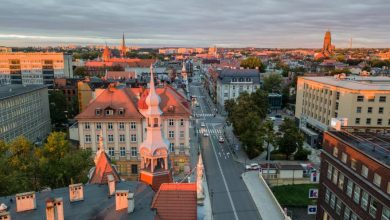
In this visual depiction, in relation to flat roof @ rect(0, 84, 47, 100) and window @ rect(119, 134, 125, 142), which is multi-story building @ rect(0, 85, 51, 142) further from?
window @ rect(119, 134, 125, 142)

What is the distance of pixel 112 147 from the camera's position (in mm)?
63219

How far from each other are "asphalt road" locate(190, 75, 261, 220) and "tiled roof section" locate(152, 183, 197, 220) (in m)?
23.4

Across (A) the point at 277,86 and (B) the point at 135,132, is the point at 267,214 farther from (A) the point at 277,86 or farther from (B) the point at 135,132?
(A) the point at 277,86

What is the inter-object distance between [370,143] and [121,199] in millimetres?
30167

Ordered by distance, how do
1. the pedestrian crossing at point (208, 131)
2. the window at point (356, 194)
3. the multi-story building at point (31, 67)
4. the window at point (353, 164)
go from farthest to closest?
the multi-story building at point (31, 67)
the pedestrian crossing at point (208, 131)
the window at point (353, 164)
the window at point (356, 194)

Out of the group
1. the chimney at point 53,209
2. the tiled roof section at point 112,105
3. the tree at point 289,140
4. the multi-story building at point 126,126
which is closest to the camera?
the chimney at point 53,209

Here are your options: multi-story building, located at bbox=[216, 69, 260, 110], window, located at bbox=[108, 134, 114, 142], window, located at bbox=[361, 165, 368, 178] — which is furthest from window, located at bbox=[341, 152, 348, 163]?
multi-story building, located at bbox=[216, 69, 260, 110]

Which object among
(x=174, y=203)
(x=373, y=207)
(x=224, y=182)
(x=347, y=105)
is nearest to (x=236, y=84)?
(x=347, y=105)

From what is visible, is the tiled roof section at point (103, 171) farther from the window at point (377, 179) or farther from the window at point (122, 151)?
the window at point (122, 151)

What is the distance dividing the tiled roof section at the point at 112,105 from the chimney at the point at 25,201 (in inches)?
1556

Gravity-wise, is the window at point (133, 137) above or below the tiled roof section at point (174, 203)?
below

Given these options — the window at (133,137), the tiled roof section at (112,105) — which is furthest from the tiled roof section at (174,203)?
the window at (133,137)

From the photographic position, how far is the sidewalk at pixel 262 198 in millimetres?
48469

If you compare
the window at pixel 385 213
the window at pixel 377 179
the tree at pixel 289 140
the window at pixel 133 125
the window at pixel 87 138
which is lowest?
the tree at pixel 289 140
